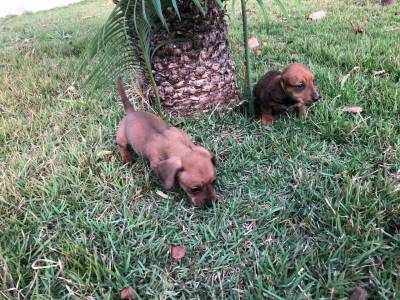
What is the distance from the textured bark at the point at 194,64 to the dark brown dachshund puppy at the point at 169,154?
0.44 meters

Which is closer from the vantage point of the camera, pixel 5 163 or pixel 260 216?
pixel 260 216

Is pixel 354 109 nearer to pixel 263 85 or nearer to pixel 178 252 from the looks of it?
pixel 263 85

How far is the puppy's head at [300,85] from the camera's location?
10.1 ft

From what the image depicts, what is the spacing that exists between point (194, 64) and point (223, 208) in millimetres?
1422

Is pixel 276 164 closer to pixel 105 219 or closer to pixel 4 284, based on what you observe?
pixel 105 219

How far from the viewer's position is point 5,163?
294cm

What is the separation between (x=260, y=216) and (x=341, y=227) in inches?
18.3

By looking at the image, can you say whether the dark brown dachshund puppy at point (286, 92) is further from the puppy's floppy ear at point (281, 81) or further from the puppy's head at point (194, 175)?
the puppy's head at point (194, 175)

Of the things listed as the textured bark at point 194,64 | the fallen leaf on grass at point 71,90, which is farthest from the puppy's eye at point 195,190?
the fallen leaf on grass at point 71,90

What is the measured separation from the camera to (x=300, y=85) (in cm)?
309

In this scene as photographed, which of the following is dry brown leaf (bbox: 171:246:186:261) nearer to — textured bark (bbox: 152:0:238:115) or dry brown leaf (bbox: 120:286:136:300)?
dry brown leaf (bbox: 120:286:136:300)

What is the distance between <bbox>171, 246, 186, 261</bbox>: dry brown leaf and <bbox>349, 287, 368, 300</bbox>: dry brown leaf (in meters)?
0.86

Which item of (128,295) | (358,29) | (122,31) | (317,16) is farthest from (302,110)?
(317,16)

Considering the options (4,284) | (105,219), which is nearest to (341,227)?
(105,219)
